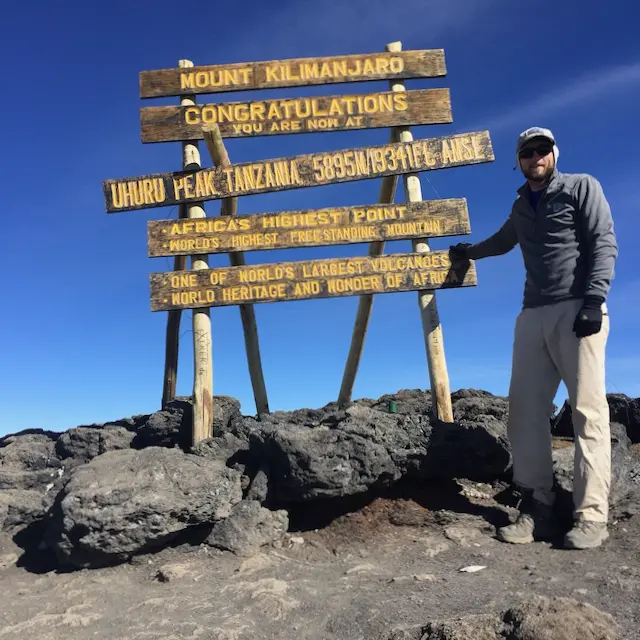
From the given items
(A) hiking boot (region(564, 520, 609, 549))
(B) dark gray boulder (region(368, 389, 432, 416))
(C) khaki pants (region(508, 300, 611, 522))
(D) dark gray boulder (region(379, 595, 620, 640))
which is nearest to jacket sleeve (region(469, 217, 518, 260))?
(C) khaki pants (region(508, 300, 611, 522))

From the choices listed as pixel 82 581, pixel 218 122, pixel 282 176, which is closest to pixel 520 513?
pixel 82 581

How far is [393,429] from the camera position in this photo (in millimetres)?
5938

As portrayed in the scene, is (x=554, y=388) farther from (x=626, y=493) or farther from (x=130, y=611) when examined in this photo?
(x=130, y=611)

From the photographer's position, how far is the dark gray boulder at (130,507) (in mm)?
4992

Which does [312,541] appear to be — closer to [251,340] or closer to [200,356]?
[200,356]

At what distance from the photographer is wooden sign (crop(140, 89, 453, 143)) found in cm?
729

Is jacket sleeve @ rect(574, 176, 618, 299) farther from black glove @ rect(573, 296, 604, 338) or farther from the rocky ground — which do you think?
the rocky ground

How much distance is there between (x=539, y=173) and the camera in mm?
5086

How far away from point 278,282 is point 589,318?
3668 mm

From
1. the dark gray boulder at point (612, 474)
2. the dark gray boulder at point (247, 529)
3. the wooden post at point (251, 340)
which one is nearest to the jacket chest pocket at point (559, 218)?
the dark gray boulder at point (612, 474)

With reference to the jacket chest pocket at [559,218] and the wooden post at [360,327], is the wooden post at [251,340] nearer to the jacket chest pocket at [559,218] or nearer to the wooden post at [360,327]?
the wooden post at [360,327]

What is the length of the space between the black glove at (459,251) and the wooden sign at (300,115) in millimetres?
1780

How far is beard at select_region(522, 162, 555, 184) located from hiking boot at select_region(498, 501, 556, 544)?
2967 millimetres

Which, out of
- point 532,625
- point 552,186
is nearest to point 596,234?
point 552,186
